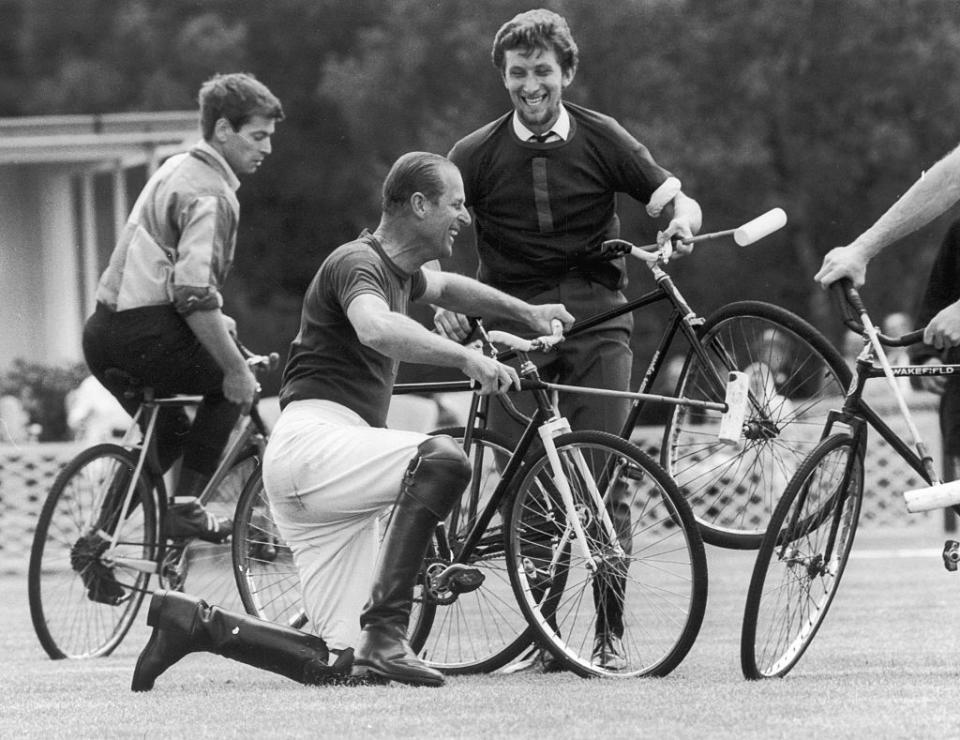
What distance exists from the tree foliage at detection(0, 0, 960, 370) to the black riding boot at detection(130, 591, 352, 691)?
14.5 metres

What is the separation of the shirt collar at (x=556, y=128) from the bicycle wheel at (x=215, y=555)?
1.45 meters

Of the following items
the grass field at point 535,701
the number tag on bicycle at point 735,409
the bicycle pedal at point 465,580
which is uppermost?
the number tag on bicycle at point 735,409

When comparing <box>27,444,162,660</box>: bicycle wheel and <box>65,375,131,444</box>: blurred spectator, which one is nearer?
<box>27,444,162,660</box>: bicycle wheel

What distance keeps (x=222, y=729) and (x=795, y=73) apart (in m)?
19.1

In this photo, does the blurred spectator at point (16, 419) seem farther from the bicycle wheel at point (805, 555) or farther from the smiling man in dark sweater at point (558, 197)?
the bicycle wheel at point (805, 555)

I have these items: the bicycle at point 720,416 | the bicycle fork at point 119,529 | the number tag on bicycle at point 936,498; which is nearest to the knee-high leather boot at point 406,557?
the bicycle at point 720,416

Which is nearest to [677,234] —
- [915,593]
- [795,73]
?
[915,593]

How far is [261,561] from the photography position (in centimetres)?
673

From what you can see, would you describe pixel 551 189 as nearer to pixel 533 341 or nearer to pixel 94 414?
pixel 533 341

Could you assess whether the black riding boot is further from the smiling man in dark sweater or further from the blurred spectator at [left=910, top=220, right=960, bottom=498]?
the blurred spectator at [left=910, top=220, right=960, bottom=498]

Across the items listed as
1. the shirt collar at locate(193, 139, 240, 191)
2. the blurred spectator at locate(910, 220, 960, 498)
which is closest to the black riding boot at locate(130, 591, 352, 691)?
the shirt collar at locate(193, 139, 240, 191)

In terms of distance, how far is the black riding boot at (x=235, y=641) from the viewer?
5508 mm

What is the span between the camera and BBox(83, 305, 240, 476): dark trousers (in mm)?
6898

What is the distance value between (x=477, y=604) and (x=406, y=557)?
0.76 metres
